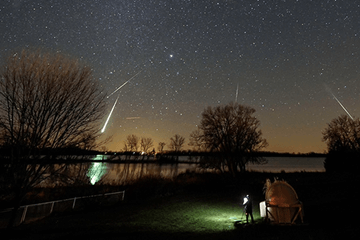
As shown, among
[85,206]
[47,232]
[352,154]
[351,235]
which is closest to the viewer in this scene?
[351,235]

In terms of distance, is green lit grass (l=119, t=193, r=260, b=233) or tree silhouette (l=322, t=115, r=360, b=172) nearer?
green lit grass (l=119, t=193, r=260, b=233)

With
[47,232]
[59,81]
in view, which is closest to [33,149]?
[59,81]

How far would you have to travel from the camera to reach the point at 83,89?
966cm

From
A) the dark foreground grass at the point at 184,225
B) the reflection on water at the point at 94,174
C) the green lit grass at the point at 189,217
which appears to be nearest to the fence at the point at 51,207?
the dark foreground grass at the point at 184,225

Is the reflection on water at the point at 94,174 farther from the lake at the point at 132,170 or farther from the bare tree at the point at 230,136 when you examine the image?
the bare tree at the point at 230,136

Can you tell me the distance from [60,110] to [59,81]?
1314 millimetres

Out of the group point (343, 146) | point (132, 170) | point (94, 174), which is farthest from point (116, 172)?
point (343, 146)

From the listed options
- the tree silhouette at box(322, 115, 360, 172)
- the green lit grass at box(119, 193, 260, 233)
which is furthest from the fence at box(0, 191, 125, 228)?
the tree silhouette at box(322, 115, 360, 172)

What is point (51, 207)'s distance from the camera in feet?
46.7

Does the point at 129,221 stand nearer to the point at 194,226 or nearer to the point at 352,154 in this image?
the point at 194,226

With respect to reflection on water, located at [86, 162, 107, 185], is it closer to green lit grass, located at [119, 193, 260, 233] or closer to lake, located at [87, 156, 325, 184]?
lake, located at [87, 156, 325, 184]

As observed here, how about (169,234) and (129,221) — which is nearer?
(169,234)

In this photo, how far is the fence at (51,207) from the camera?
1146 cm

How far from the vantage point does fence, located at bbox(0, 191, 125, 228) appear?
11457 millimetres
